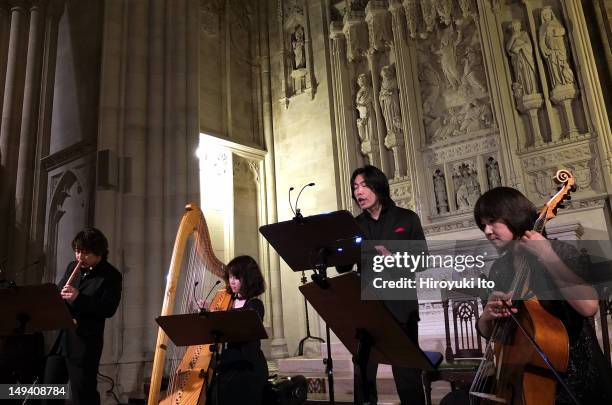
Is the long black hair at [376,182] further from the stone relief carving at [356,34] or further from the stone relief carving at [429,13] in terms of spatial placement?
the stone relief carving at [356,34]

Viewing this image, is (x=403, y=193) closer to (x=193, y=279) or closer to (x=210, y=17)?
(x=193, y=279)

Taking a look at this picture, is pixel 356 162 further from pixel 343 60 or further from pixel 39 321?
pixel 39 321

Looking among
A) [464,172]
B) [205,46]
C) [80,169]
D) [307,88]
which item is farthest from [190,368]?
[205,46]

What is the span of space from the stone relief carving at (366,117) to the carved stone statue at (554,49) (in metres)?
3.10

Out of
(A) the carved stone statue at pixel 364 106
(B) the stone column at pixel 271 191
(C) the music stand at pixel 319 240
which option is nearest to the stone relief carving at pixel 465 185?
(A) the carved stone statue at pixel 364 106

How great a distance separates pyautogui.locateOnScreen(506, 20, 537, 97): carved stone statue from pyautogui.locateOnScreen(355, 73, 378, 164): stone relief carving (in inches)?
103

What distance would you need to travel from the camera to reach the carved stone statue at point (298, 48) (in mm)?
10492

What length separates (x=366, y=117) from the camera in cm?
941

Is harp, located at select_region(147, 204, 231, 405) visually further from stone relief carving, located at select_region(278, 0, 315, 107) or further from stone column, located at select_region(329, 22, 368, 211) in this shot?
stone relief carving, located at select_region(278, 0, 315, 107)

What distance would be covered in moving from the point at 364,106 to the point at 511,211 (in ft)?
25.7

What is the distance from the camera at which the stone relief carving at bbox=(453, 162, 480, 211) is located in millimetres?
8031

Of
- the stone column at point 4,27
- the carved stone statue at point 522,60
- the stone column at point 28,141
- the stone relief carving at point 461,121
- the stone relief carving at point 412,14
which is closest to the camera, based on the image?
the stone column at point 28,141

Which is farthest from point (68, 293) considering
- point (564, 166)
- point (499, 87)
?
point (499, 87)

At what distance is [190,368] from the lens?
3.51 meters
